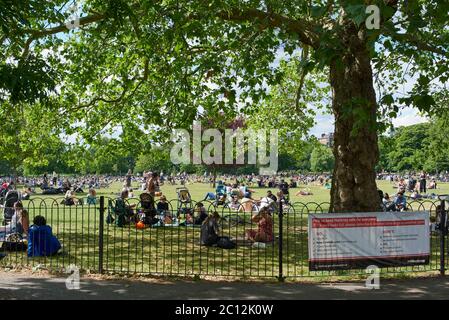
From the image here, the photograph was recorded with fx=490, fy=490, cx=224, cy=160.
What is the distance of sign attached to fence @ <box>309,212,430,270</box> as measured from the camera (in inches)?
365

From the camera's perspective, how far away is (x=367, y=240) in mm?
9453

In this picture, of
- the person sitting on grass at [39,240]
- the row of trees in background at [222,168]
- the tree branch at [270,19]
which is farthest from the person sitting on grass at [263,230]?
the person sitting on grass at [39,240]

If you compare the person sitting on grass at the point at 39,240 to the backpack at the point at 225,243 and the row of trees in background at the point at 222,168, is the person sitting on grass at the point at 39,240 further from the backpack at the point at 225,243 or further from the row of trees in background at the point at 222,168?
the row of trees in background at the point at 222,168

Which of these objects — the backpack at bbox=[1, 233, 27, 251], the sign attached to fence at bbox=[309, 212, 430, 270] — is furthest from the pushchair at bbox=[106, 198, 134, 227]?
the sign attached to fence at bbox=[309, 212, 430, 270]

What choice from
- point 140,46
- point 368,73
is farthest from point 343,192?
point 140,46

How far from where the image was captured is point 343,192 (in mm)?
13242

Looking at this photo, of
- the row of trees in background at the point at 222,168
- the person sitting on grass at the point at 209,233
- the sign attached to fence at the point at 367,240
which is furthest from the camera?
the row of trees in background at the point at 222,168

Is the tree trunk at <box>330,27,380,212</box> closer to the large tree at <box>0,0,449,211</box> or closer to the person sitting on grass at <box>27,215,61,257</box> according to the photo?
the large tree at <box>0,0,449,211</box>

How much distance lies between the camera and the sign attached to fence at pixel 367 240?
927 centimetres

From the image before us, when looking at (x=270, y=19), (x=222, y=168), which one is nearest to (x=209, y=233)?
A: (x=270, y=19)

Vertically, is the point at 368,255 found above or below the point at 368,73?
below
